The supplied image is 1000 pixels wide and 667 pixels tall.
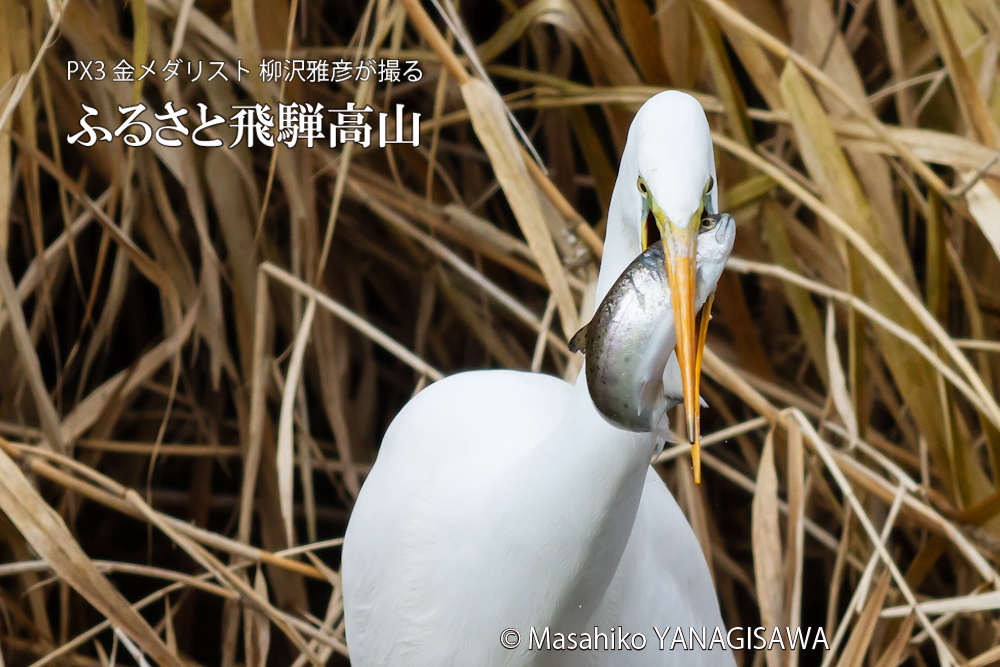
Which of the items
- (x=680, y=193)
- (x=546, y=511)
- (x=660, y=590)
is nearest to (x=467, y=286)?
(x=660, y=590)

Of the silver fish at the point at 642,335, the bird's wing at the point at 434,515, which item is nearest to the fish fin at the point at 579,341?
the silver fish at the point at 642,335

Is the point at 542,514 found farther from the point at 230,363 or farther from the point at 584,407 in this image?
the point at 230,363

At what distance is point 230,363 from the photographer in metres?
1.00

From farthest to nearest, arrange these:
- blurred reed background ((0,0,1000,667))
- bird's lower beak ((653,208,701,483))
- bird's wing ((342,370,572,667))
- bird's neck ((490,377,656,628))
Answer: blurred reed background ((0,0,1000,667)), bird's wing ((342,370,572,667)), bird's neck ((490,377,656,628)), bird's lower beak ((653,208,701,483))

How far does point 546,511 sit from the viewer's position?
22.3 inches

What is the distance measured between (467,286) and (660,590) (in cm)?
49

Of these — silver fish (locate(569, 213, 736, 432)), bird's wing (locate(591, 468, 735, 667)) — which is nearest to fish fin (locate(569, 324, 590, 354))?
silver fish (locate(569, 213, 736, 432))

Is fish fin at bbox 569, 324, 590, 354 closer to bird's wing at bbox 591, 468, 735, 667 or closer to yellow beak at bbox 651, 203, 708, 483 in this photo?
yellow beak at bbox 651, 203, 708, 483

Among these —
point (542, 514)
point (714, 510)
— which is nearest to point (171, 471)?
point (714, 510)

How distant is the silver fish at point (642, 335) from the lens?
1.42ft

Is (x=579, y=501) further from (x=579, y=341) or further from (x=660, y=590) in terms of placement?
(x=660, y=590)

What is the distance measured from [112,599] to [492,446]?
1.22 feet

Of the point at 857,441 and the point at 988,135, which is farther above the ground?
the point at 988,135

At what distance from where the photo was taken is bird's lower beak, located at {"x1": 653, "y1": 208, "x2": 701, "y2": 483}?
15.9 inches
